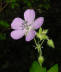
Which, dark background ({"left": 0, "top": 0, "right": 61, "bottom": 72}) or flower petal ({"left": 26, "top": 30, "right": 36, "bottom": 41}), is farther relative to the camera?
dark background ({"left": 0, "top": 0, "right": 61, "bottom": 72})

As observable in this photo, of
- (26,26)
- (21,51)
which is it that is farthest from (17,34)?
(21,51)

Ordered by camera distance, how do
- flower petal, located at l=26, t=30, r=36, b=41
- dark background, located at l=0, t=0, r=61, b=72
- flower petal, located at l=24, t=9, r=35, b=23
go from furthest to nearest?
dark background, located at l=0, t=0, r=61, b=72 → flower petal, located at l=24, t=9, r=35, b=23 → flower petal, located at l=26, t=30, r=36, b=41

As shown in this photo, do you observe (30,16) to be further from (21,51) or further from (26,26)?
(21,51)

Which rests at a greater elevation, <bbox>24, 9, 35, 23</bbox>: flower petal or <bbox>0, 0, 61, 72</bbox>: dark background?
<bbox>24, 9, 35, 23</bbox>: flower petal

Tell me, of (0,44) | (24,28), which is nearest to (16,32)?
(24,28)

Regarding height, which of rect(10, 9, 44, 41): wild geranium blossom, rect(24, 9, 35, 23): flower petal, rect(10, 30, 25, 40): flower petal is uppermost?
rect(24, 9, 35, 23): flower petal

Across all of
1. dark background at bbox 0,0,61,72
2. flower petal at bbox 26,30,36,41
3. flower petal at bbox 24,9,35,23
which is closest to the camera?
flower petal at bbox 26,30,36,41

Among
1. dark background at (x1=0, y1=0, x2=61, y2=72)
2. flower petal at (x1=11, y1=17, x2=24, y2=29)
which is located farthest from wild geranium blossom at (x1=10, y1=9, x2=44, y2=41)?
dark background at (x1=0, y1=0, x2=61, y2=72)

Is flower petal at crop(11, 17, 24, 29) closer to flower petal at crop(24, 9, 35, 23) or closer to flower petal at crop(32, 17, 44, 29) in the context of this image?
flower petal at crop(24, 9, 35, 23)

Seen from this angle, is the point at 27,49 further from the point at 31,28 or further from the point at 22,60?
the point at 31,28

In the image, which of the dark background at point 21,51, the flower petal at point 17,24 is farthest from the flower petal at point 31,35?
the dark background at point 21,51

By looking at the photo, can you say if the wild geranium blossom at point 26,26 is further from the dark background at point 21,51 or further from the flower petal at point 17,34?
the dark background at point 21,51
